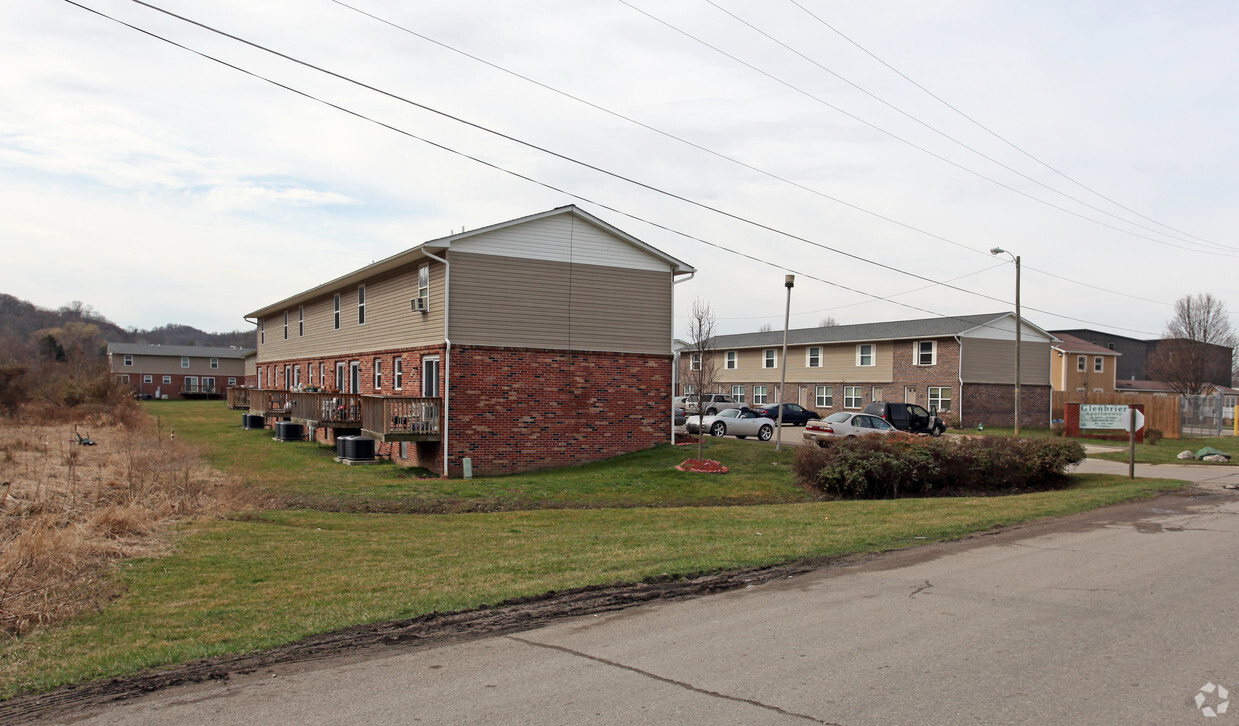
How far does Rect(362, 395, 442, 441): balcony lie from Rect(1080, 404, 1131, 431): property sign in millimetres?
31853

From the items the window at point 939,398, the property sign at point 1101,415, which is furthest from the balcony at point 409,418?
the window at point 939,398

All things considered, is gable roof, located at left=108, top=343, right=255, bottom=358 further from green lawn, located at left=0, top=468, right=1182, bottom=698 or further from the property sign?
green lawn, located at left=0, top=468, right=1182, bottom=698

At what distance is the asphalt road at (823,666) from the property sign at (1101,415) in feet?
111

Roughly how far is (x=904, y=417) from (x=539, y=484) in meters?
21.7

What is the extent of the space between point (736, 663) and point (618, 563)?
A: 13.1 ft

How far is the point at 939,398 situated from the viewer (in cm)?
4769

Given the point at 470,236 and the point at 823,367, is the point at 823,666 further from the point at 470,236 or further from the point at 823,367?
the point at 823,367

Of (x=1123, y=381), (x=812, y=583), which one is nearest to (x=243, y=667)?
(x=812, y=583)

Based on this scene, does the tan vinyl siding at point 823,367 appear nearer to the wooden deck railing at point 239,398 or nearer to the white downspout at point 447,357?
the wooden deck railing at point 239,398

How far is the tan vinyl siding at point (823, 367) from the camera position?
167 feet

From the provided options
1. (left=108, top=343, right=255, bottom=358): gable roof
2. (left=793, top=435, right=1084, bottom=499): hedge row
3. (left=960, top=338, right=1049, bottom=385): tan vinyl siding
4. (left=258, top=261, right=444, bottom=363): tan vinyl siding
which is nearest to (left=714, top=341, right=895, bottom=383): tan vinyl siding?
(left=960, top=338, right=1049, bottom=385): tan vinyl siding

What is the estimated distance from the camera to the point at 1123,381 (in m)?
81.4

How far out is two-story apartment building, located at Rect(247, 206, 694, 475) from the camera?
75.2 feet

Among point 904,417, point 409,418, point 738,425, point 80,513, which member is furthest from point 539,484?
point 904,417
